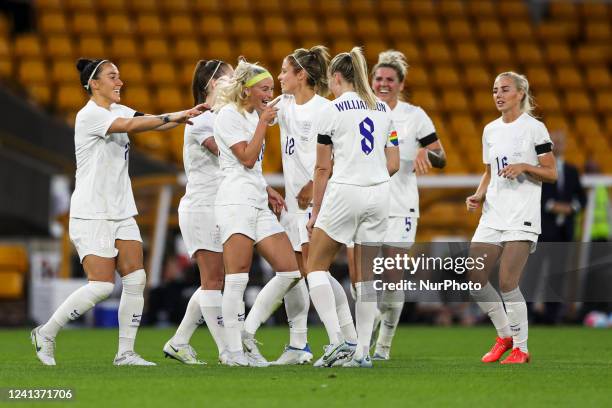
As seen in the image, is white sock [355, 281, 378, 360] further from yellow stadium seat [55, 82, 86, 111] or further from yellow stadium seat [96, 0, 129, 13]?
yellow stadium seat [96, 0, 129, 13]

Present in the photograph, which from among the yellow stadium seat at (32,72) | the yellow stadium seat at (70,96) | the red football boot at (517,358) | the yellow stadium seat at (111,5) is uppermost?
the yellow stadium seat at (111,5)

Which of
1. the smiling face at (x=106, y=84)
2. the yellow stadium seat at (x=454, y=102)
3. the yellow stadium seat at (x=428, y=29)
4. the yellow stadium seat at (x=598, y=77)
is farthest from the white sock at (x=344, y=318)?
the yellow stadium seat at (x=598, y=77)

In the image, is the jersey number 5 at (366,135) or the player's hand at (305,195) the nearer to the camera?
the jersey number 5 at (366,135)

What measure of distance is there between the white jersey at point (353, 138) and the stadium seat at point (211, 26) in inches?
555

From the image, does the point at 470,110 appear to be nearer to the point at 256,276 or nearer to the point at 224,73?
the point at 256,276

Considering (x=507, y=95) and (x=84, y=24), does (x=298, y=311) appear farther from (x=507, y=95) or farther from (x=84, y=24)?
(x=84, y=24)

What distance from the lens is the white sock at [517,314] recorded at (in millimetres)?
7457

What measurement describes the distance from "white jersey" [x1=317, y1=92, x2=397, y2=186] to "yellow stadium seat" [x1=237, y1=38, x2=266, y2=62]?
514 inches

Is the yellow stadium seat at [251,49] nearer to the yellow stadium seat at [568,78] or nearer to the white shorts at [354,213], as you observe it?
the yellow stadium seat at [568,78]

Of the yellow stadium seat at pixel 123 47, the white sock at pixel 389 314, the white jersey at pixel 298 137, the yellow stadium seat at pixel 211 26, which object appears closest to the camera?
the white jersey at pixel 298 137

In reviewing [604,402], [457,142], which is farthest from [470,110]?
[604,402]

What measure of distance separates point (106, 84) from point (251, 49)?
42.6 ft

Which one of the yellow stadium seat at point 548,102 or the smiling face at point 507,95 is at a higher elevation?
the yellow stadium seat at point 548,102

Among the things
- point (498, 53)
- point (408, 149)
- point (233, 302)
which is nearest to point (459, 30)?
point (498, 53)
